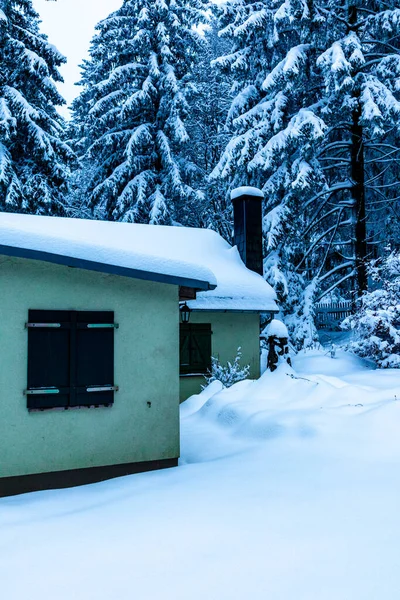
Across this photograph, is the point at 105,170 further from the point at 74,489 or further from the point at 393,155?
the point at 74,489

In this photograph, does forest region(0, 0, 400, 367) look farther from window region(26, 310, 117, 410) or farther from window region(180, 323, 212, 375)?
window region(26, 310, 117, 410)

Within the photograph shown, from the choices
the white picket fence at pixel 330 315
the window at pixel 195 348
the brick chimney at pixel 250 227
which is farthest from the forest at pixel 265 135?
the window at pixel 195 348

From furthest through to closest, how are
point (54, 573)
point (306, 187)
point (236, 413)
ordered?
1. point (306, 187)
2. point (236, 413)
3. point (54, 573)

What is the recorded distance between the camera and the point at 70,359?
23.4 feet

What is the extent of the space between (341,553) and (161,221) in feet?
66.9

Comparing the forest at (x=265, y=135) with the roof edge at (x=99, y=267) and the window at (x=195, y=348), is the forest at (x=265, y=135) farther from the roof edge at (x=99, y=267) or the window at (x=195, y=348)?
the roof edge at (x=99, y=267)

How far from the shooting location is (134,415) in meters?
7.56

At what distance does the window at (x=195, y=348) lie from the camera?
1423cm

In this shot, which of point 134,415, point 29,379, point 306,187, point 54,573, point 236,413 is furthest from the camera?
point 306,187

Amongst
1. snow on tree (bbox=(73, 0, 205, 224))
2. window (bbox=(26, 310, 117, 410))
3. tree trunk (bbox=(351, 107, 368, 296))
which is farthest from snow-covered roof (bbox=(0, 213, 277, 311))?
snow on tree (bbox=(73, 0, 205, 224))

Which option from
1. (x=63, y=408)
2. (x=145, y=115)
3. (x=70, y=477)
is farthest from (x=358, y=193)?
(x=70, y=477)

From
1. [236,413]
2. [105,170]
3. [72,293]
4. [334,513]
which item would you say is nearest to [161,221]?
[105,170]

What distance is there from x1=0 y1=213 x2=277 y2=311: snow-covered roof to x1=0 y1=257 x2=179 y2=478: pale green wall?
0.44 metres

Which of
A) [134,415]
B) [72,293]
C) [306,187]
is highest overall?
[306,187]
